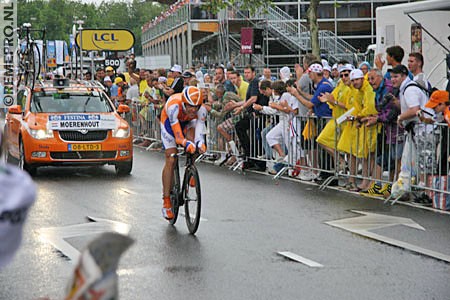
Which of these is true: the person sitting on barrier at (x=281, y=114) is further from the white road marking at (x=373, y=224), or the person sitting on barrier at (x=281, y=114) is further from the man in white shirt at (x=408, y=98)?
the white road marking at (x=373, y=224)

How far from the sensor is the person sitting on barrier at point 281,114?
1683 centimetres

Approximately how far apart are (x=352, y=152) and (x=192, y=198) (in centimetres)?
440

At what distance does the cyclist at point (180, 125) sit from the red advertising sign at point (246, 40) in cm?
1502

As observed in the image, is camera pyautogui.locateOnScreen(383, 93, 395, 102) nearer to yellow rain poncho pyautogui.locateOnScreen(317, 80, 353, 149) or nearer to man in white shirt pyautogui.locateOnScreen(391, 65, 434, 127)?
man in white shirt pyautogui.locateOnScreen(391, 65, 434, 127)

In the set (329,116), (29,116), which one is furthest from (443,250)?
(29,116)

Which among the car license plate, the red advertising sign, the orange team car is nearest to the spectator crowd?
the orange team car

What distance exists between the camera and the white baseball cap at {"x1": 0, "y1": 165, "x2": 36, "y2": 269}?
3.03 metres

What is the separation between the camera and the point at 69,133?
17.2 metres

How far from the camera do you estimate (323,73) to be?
52.9 ft

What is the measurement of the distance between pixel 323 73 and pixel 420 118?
336 cm

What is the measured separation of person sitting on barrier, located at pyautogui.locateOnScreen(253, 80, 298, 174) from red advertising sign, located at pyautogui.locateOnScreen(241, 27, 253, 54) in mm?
9030

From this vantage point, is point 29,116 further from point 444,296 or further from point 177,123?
point 444,296

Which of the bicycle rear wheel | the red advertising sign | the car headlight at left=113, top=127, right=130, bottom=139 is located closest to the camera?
the bicycle rear wheel

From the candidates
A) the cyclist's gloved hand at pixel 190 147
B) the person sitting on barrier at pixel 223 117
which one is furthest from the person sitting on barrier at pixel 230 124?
the cyclist's gloved hand at pixel 190 147
